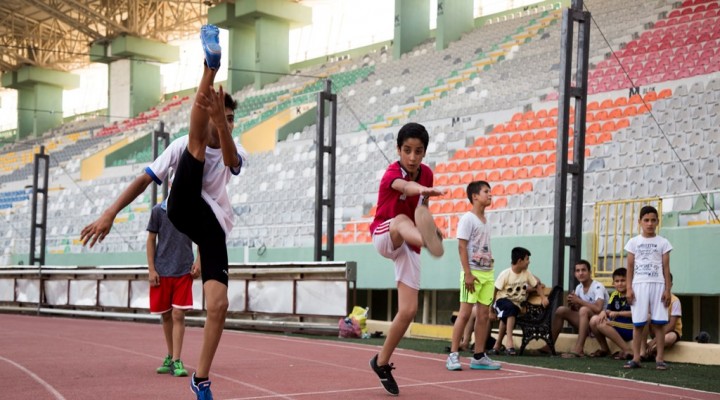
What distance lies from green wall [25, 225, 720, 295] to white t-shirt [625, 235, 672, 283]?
4547 millimetres

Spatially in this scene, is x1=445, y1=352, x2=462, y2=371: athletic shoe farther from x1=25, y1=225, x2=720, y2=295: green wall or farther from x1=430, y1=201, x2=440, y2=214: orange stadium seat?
x1=430, y1=201, x2=440, y2=214: orange stadium seat

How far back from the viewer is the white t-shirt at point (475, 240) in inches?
367

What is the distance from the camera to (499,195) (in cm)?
2125

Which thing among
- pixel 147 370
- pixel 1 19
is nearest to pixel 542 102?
pixel 147 370

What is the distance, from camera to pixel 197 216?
5.45m

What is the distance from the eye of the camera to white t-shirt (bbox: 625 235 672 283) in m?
9.65

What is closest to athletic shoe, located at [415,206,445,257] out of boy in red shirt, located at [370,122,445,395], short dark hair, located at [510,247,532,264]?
boy in red shirt, located at [370,122,445,395]

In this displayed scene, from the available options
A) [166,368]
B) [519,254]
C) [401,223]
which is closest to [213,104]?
[401,223]

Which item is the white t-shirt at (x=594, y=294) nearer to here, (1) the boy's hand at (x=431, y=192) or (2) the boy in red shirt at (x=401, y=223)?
(2) the boy in red shirt at (x=401, y=223)

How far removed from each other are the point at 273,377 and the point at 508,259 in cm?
1002

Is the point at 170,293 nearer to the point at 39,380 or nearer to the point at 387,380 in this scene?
the point at 39,380

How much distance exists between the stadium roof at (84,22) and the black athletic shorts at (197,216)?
39753 millimetres

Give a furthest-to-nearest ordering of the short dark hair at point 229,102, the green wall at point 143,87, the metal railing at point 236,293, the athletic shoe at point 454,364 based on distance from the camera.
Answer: the green wall at point 143,87 → the metal railing at point 236,293 → the athletic shoe at point 454,364 → the short dark hair at point 229,102

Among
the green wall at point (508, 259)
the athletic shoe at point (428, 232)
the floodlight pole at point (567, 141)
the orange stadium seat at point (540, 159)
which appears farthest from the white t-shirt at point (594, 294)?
the orange stadium seat at point (540, 159)
